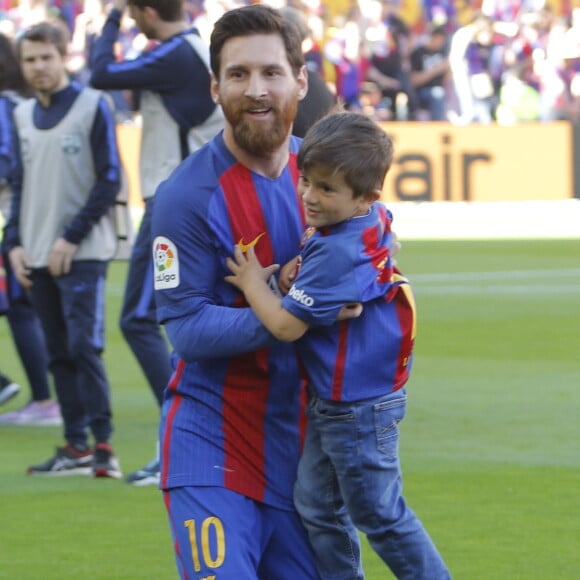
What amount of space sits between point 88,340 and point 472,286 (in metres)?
8.46

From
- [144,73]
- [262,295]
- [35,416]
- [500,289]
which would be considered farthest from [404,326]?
[500,289]

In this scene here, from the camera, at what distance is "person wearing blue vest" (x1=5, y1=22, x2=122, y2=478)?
296 inches

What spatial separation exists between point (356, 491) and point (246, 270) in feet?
1.99

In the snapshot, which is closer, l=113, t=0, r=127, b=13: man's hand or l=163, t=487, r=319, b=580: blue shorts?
l=163, t=487, r=319, b=580: blue shorts

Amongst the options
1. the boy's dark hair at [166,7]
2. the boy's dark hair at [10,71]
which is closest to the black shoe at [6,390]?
the boy's dark hair at [10,71]

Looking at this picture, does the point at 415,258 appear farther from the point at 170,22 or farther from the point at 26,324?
the point at 170,22

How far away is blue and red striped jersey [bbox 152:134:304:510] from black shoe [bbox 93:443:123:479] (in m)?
3.38

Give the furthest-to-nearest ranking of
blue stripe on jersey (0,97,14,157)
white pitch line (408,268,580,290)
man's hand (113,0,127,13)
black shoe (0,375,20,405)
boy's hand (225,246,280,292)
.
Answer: white pitch line (408,268,580,290)
black shoe (0,375,20,405)
blue stripe on jersey (0,97,14,157)
man's hand (113,0,127,13)
boy's hand (225,246,280,292)

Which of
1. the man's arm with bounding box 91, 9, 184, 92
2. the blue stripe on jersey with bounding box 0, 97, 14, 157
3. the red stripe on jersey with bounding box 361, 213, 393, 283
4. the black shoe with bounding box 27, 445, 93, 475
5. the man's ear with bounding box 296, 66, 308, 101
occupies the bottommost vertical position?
the black shoe with bounding box 27, 445, 93, 475

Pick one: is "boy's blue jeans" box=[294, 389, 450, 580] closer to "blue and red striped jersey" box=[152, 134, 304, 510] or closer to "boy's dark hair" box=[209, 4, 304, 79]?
"blue and red striped jersey" box=[152, 134, 304, 510]

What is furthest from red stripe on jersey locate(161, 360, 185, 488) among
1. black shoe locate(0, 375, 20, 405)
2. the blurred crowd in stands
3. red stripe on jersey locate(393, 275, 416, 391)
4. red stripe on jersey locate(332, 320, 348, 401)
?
the blurred crowd in stands

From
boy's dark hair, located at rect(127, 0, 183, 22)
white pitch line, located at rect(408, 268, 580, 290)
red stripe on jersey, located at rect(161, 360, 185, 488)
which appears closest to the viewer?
red stripe on jersey, located at rect(161, 360, 185, 488)

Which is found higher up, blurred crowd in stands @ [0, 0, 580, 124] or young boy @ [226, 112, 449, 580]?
young boy @ [226, 112, 449, 580]

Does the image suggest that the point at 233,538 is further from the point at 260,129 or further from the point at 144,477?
the point at 144,477
